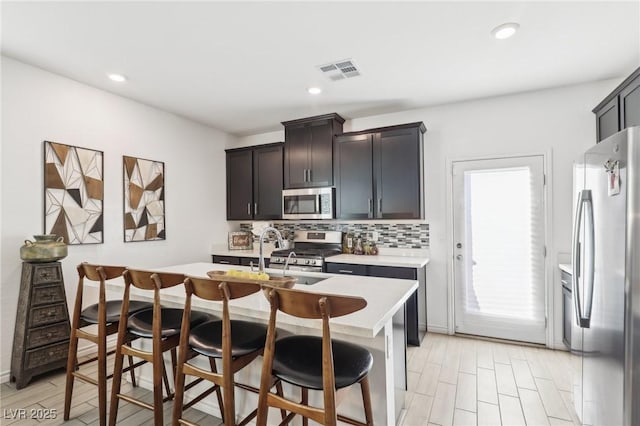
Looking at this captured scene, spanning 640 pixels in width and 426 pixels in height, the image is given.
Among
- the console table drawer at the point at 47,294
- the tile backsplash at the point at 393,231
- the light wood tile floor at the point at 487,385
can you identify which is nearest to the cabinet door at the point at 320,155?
the tile backsplash at the point at 393,231

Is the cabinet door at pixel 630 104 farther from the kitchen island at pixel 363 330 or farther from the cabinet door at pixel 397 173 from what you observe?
the kitchen island at pixel 363 330

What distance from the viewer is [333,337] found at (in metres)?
1.82

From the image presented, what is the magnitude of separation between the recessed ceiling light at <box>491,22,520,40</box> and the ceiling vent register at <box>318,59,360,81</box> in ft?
3.60

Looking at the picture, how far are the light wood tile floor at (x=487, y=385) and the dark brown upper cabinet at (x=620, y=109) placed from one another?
83.5 inches

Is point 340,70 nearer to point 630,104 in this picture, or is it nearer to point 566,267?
point 630,104

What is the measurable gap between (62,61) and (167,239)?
2.08m

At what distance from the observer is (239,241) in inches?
194

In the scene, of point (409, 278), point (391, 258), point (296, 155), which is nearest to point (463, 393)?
point (409, 278)

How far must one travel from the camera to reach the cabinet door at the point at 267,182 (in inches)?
177

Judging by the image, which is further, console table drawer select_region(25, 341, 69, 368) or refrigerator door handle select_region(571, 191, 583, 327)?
console table drawer select_region(25, 341, 69, 368)

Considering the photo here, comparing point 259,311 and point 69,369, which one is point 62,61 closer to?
point 69,369

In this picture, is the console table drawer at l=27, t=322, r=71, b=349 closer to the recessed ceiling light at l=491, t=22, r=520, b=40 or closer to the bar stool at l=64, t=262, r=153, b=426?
the bar stool at l=64, t=262, r=153, b=426

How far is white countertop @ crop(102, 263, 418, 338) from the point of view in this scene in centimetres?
140

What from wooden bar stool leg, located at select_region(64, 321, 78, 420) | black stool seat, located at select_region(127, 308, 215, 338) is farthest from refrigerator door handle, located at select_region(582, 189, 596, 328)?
wooden bar stool leg, located at select_region(64, 321, 78, 420)
